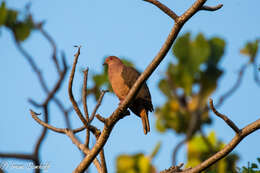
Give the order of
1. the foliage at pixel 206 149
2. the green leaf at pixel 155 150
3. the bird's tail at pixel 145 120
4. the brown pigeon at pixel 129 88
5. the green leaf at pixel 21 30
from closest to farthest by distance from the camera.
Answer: the bird's tail at pixel 145 120 → the brown pigeon at pixel 129 88 → the green leaf at pixel 155 150 → the green leaf at pixel 21 30 → the foliage at pixel 206 149

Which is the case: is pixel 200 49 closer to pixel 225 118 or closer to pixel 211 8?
pixel 211 8

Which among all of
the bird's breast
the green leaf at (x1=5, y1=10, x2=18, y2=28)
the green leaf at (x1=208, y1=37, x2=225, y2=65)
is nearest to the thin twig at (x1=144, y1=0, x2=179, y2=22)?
the bird's breast

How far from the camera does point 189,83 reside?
16.5 m

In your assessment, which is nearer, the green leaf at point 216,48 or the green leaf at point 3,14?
the green leaf at point 3,14

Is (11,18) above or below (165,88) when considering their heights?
above

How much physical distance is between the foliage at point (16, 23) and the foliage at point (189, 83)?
598cm

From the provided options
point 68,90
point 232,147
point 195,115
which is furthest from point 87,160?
point 195,115

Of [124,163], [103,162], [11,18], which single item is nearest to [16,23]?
[11,18]

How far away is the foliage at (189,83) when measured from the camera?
52.6ft

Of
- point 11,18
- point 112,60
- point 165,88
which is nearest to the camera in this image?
point 112,60

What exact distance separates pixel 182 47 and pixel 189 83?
1.77 m

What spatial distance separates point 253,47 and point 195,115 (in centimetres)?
370

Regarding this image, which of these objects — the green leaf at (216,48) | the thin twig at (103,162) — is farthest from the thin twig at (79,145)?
the green leaf at (216,48)

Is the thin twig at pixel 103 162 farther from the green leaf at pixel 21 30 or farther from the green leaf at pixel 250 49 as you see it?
the green leaf at pixel 250 49
